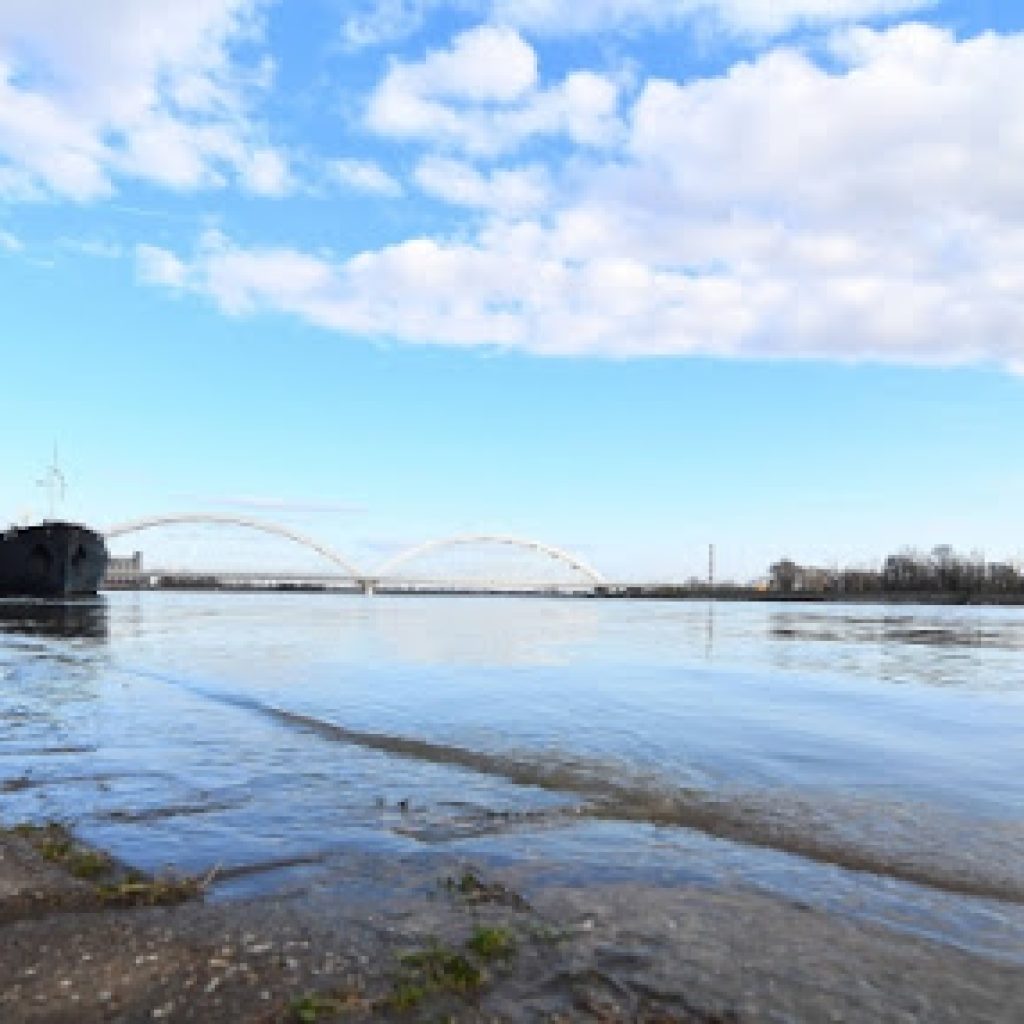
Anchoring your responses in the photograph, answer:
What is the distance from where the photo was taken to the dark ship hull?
85875 mm

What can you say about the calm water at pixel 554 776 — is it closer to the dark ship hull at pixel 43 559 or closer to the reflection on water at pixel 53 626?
the reflection on water at pixel 53 626

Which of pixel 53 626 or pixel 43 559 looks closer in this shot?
pixel 53 626

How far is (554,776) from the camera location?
12.6 meters

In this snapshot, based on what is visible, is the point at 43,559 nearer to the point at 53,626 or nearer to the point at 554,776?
the point at 53,626

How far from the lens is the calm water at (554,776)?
845 cm

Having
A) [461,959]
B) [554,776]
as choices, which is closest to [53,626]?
[554,776]

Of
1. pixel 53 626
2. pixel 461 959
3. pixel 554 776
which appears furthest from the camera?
pixel 53 626

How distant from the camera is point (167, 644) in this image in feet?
123

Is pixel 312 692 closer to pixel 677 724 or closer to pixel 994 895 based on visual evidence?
pixel 677 724

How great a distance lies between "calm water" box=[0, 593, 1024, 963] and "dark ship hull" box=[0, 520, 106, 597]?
63.8 metres

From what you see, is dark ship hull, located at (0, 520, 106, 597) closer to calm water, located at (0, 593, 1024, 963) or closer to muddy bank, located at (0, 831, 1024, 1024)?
calm water, located at (0, 593, 1024, 963)

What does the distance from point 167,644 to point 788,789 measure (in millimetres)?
30132

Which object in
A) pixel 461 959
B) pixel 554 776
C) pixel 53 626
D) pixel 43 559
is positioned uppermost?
pixel 43 559

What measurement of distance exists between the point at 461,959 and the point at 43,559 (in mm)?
89565
